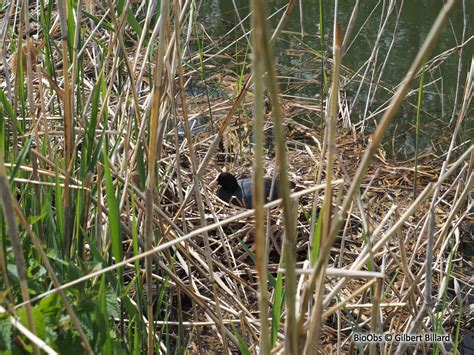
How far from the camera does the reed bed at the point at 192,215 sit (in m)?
0.72

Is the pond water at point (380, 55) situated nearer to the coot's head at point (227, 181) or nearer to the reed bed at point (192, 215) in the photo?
the reed bed at point (192, 215)

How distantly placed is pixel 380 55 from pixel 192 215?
1.57 m

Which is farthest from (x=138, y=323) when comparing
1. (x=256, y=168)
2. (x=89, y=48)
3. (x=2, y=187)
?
(x=89, y=48)

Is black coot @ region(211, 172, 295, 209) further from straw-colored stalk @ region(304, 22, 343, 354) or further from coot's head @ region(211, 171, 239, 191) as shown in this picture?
straw-colored stalk @ region(304, 22, 343, 354)

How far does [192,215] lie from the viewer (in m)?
2.17

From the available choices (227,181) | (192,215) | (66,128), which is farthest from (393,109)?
(227,181)

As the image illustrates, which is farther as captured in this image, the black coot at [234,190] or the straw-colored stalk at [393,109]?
the black coot at [234,190]

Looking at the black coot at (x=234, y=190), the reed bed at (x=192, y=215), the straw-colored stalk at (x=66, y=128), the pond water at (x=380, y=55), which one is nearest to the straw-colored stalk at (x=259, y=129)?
the reed bed at (x=192, y=215)

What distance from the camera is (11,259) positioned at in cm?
101

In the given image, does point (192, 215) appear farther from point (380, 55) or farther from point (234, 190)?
point (380, 55)

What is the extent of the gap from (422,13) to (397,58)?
0.59 m

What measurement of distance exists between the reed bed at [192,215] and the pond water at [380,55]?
8cm

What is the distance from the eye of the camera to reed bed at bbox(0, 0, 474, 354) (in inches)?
28.3

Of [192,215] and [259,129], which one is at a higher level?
[259,129]
